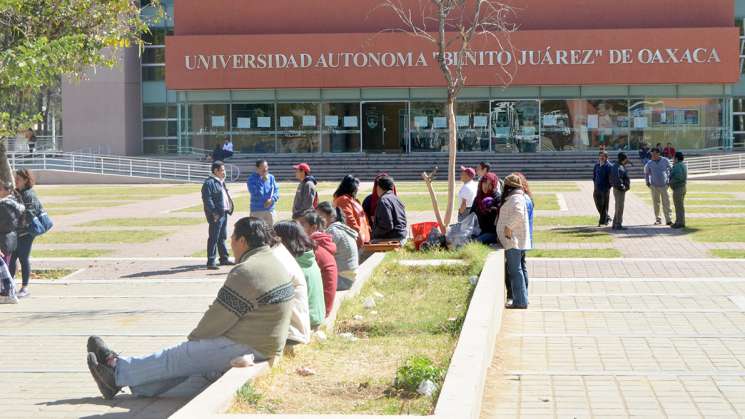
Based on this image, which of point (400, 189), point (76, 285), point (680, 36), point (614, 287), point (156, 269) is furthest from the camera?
point (680, 36)

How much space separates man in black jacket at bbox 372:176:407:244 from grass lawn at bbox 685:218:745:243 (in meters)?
6.49

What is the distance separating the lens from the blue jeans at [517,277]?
12.1 metres

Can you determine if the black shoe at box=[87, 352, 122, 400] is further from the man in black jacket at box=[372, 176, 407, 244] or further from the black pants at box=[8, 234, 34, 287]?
the man in black jacket at box=[372, 176, 407, 244]

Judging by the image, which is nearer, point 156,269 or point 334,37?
point 156,269

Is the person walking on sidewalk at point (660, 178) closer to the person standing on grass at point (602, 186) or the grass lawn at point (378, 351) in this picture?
the person standing on grass at point (602, 186)

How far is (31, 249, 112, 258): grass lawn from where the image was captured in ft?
62.3

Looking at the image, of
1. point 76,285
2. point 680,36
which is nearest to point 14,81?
point 76,285

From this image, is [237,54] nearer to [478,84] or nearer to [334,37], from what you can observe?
[334,37]

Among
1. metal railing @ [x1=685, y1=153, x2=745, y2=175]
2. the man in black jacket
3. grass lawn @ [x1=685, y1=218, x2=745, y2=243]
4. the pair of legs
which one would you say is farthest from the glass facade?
the man in black jacket

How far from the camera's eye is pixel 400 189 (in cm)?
3825

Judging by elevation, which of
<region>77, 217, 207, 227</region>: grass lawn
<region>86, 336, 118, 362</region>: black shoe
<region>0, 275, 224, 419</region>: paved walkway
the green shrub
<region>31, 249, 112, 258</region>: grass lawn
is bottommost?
<region>0, 275, 224, 419</region>: paved walkway

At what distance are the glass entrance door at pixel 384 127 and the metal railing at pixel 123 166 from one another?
6.96 metres

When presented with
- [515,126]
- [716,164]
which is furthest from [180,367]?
[515,126]

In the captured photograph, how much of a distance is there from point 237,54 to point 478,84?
10.7 meters
